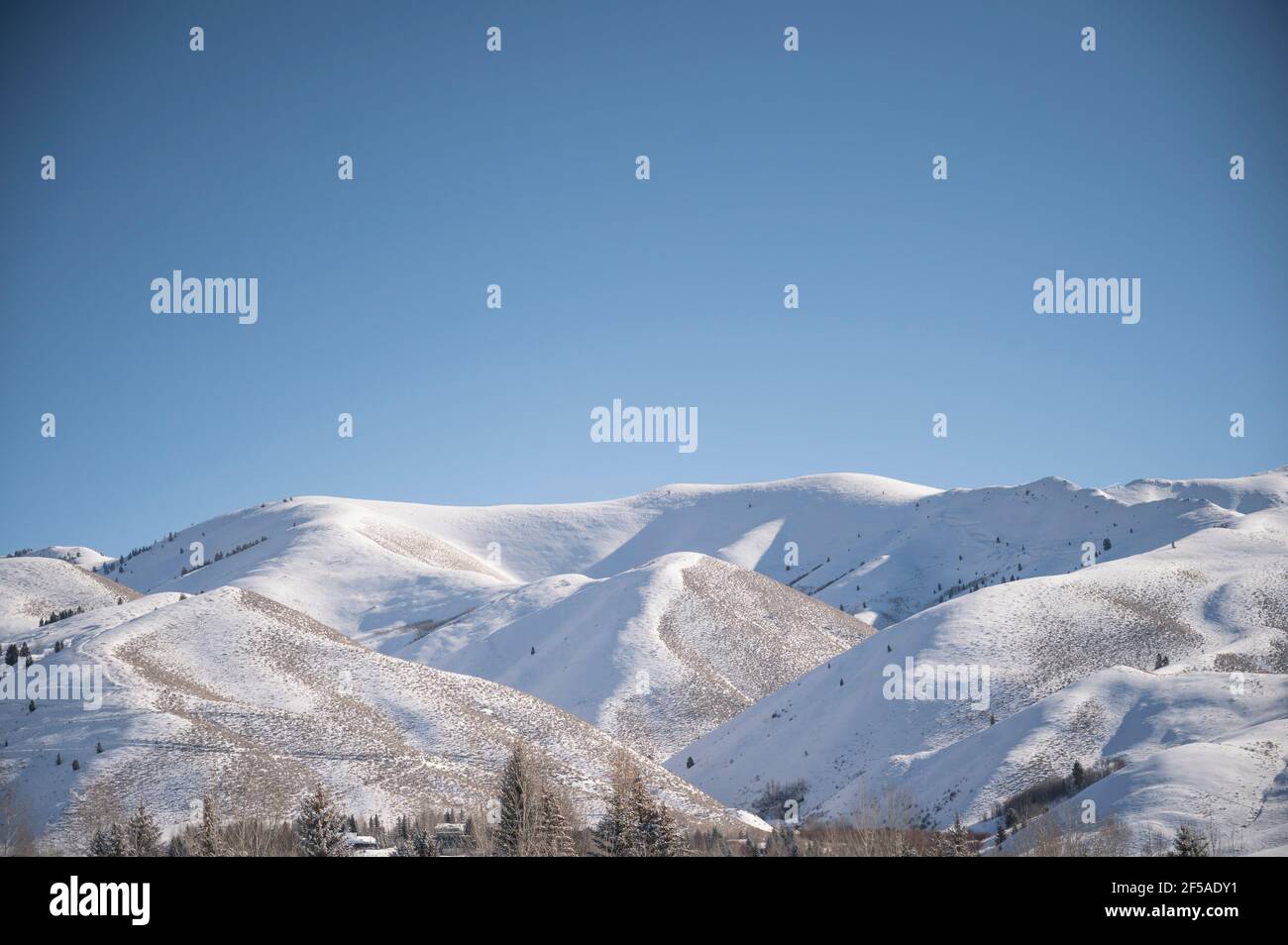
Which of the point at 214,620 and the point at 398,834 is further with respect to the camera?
the point at 214,620

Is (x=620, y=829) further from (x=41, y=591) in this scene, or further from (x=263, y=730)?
(x=41, y=591)

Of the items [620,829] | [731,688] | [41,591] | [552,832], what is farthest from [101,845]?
[41,591]

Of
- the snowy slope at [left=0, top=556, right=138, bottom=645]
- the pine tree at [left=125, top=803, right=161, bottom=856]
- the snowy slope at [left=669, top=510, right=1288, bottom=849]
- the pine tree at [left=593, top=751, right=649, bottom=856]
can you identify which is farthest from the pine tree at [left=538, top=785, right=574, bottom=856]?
the snowy slope at [left=0, top=556, right=138, bottom=645]

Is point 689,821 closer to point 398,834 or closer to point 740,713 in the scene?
point 398,834

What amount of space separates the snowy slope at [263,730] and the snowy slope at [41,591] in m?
26.4

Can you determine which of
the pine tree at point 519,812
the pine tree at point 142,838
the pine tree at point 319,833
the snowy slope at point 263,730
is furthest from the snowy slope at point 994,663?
the pine tree at point 142,838

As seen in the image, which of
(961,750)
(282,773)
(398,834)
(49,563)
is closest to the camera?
(398,834)

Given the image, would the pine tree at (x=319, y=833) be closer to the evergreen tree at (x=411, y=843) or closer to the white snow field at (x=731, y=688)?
the evergreen tree at (x=411, y=843)

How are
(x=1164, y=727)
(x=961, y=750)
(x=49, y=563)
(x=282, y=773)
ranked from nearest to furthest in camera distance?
(x=282, y=773) → (x=1164, y=727) → (x=961, y=750) → (x=49, y=563)

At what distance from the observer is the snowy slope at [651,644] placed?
10212 cm

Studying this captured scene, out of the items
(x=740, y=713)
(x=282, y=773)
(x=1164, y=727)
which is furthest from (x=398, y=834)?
(x=740, y=713)

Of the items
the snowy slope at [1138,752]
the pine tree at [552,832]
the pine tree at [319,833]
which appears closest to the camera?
the pine tree at [319,833]
